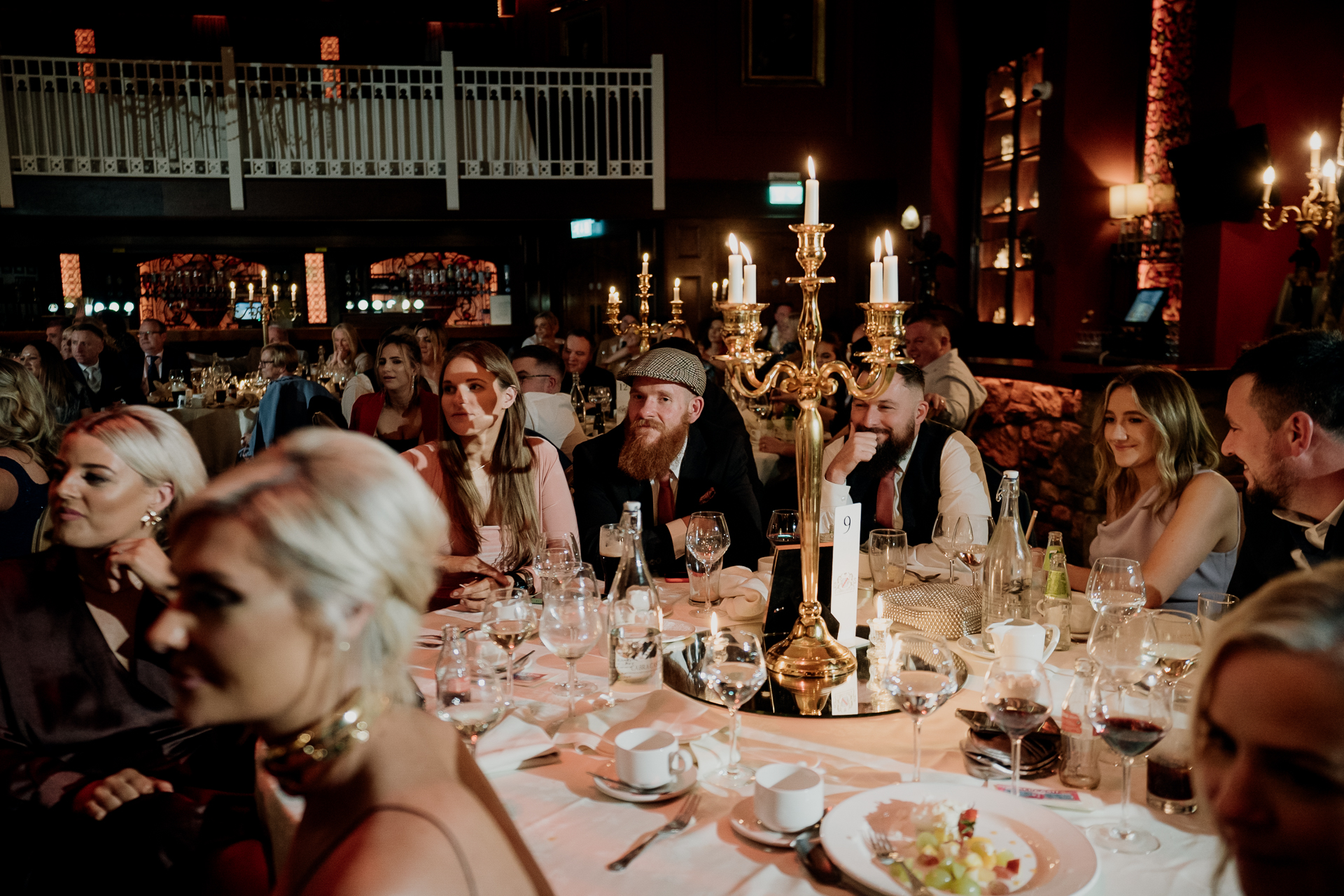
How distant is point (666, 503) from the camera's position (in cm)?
342

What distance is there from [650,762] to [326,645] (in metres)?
0.64

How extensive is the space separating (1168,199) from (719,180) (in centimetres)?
485

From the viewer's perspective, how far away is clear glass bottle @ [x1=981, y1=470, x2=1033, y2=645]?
2039 mm

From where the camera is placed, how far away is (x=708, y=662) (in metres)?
1.48

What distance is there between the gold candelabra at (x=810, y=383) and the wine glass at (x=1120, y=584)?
0.57m

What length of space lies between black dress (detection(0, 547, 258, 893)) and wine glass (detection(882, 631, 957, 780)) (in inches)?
41.0

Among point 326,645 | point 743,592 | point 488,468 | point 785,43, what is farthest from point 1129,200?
point 326,645

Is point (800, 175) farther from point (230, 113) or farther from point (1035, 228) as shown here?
point (230, 113)

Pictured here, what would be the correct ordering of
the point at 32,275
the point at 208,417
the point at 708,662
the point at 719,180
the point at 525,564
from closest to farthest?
the point at 708,662, the point at 525,564, the point at 208,417, the point at 719,180, the point at 32,275

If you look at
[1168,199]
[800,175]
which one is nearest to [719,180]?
[800,175]

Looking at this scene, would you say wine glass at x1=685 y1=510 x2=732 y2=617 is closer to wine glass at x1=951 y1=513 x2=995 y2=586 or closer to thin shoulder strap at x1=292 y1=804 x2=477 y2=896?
wine glass at x1=951 y1=513 x2=995 y2=586

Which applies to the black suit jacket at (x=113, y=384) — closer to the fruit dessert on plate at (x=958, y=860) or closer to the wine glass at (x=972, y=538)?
the wine glass at (x=972, y=538)

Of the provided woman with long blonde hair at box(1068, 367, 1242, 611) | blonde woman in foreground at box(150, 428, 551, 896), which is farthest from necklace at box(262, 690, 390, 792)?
woman with long blonde hair at box(1068, 367, 1242, 611)

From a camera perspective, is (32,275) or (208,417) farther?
(32,275)
